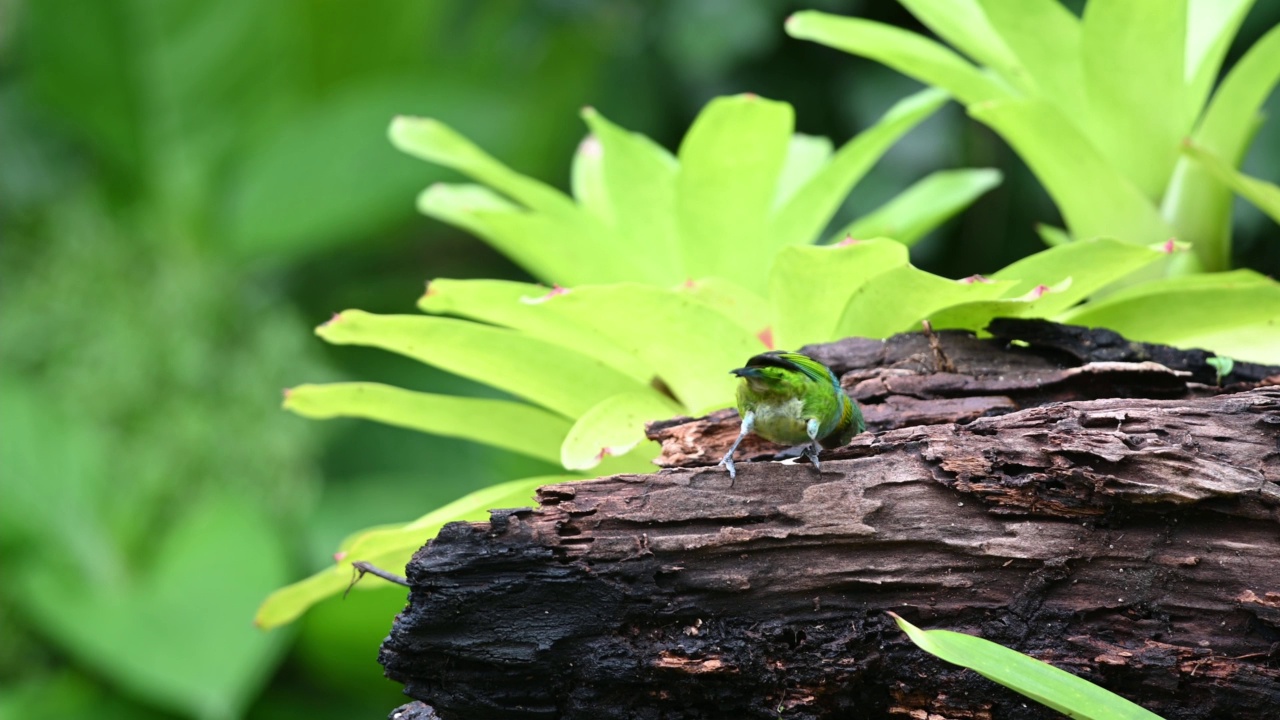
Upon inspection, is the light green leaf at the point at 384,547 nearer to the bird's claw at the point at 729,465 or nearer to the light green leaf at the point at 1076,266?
the bird's claw at the point at 729,465

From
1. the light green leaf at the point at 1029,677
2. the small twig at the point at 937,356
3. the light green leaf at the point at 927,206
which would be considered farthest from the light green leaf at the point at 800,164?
the light green leaf at the point at 1029,677

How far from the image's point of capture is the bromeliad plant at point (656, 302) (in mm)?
705

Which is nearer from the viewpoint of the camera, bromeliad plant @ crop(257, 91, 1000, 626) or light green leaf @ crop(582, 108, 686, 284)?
bromeliad plant @ crop(257, 91, 1000, 626)

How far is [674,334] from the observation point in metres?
0.73

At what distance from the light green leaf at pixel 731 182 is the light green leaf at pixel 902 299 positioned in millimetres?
121

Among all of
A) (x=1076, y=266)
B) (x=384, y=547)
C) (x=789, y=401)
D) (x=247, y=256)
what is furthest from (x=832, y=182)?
(x=247, y=256)

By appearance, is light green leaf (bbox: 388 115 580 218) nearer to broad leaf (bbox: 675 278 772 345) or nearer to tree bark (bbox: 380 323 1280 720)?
broad leaf (bbox: 675 278 772 345)

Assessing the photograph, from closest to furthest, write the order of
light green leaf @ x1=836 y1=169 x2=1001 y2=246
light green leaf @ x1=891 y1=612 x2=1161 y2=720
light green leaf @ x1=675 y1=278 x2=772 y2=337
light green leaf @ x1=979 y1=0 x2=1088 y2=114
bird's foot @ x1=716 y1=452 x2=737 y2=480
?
light green leaf @ x1=891 y1=612 x2=1161 y2=720
bird's foot @ x1=716 y1=452 x2=737 y2=480
light green leaf @ x1=675 y1=278 x2=772 y2=337
light green leaf @ x1=979 y1=0 x2=1088 y2=114
light green leaf @ x1=836 y1=169 x2=1001 y2=246

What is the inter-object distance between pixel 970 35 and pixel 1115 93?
13 centimetres

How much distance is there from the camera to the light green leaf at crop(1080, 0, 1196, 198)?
779 mm

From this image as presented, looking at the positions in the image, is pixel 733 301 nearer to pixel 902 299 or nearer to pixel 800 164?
pixel 902 299

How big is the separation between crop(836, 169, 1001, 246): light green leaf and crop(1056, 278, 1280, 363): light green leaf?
0.18 meters

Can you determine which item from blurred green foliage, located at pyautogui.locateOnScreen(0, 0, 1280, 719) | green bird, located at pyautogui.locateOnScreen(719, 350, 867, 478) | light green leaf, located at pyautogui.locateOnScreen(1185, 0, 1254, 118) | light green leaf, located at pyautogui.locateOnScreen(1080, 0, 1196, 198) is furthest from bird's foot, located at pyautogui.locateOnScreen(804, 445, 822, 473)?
blurred green foliage, located at pyautogui.locateOnScreen(0, 0, 1280, 719)

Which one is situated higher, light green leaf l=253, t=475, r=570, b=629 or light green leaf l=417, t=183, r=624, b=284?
light green leaf l=417, t=183, r=624, b=284
